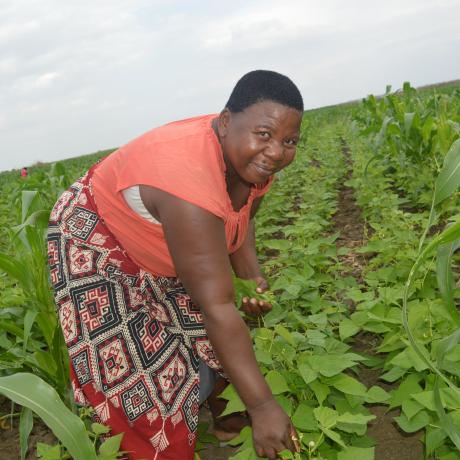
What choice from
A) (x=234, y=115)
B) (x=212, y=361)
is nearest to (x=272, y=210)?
(x=212, y=361)

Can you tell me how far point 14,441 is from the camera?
2152 mm

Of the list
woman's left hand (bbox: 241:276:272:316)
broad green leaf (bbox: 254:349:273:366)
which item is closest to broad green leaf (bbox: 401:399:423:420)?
broad green leaf (bbox: 254:349:273:366)

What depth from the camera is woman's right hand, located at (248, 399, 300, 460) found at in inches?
52.9

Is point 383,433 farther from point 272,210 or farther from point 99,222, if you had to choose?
point 272,210

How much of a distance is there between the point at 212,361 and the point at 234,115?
874mm

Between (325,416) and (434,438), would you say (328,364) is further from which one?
(434,438)

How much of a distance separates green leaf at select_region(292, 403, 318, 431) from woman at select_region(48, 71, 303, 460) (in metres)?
0.07

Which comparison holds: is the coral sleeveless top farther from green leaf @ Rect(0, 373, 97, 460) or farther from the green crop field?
green leaf @ Rect(0, 373, 97, 460)

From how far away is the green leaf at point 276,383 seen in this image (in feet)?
4.85

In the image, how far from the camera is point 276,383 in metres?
1.49

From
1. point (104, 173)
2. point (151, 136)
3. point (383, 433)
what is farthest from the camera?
point (383, 433)

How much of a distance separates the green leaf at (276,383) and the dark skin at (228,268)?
0.11 m

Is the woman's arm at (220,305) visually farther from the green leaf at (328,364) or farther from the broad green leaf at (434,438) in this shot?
the broad green leaf at (434,438)

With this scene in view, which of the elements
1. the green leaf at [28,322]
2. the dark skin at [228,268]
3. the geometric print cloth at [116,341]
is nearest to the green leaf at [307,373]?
the dark skin at [228,268]
